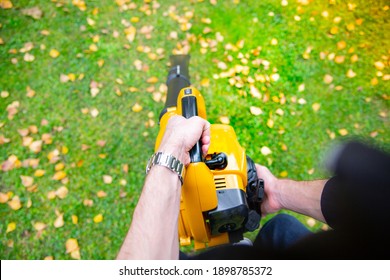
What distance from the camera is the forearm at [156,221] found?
1.15 metres

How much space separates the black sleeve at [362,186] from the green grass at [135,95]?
1.66 m

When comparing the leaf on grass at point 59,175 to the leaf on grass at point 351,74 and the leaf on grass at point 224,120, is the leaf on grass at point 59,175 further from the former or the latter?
the leaf on grass at point 351,74

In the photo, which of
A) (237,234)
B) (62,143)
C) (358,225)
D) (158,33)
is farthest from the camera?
(158,33)

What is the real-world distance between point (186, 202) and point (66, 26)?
2.96m

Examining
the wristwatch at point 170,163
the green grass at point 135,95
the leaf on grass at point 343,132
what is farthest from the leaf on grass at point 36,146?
the leaf on grass at point 343,132

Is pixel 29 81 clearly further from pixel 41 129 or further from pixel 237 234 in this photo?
pixel 237 234

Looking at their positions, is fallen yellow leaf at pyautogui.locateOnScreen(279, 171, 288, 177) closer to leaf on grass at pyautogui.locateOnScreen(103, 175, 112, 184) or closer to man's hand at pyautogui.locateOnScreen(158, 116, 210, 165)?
man's hand at pyautogui.locateOnScreen(158, 116, 210, 165)

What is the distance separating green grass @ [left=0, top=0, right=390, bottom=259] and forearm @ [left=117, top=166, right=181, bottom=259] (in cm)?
152

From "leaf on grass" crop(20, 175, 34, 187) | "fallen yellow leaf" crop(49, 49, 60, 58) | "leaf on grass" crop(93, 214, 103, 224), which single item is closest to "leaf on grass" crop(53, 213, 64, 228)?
"leaf on grass" crop(93, 214, 103, 224)

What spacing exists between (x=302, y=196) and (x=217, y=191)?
1.64 feet

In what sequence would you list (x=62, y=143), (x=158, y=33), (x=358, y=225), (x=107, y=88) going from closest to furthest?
(x=358, y=225), (x=62, y=143), (x=107, y=88), (x=158, y=33)

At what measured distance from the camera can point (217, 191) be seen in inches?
63.2

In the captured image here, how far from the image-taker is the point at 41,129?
10.0 feet
